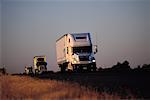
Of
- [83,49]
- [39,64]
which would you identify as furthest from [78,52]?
[39,64]

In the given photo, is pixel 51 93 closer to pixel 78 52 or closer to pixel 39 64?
pixel 78 52

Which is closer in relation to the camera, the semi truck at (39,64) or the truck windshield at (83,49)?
the truck windshield at (83,49)

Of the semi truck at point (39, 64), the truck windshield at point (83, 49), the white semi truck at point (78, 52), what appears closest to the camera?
the white semi truck at point (78, 52)

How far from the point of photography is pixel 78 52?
1519 inches

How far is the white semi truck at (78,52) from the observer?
37.9 m

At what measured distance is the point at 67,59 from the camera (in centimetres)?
4066

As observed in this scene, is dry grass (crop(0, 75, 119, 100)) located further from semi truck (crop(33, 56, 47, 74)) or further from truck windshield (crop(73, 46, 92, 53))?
semi truck (crop(33, 56, 47, 74))

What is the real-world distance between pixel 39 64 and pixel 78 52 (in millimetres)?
16151

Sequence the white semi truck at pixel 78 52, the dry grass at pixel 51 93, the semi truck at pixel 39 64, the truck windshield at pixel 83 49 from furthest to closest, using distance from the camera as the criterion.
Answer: the semi truck at pixel 39 64, the truck windshield at pixel 83 49, the white semi truck at pixel 78 52, the dry grass at pixel 51 93

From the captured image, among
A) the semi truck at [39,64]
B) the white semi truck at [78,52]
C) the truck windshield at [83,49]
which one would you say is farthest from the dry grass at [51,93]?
the semi truck at [39,64]

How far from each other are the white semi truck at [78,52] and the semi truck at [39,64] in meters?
12.0

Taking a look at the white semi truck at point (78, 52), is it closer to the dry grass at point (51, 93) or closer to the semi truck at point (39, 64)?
the semi truck at point (39, 64)

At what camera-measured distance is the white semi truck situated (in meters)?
37.9

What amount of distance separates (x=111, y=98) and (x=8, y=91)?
23.5ft
